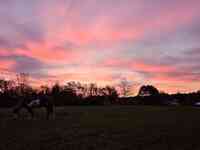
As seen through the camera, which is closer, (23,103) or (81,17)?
(81,17)

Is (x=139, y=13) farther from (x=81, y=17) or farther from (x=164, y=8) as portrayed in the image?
(x=81, y=17)

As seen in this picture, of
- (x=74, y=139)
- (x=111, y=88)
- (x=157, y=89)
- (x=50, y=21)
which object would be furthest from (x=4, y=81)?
(x=74, y=139)

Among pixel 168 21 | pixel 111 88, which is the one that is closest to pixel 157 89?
pixel 111 88

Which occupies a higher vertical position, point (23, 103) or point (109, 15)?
point (109, 15)

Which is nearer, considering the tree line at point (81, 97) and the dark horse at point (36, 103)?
the dark horse at point (36, 103)

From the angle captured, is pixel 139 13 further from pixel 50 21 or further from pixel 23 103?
pixel 23 103

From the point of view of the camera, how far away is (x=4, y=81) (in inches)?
2820

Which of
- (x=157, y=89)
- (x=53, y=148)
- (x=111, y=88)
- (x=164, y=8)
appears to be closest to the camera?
(x=53, y=148)

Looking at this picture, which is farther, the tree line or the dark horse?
the tree line

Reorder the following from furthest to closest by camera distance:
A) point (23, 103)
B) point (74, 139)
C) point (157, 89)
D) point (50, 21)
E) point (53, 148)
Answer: point (157, 89) → point (23, 103) → point (50, 21) → point (74, 139) → point (53, 148)

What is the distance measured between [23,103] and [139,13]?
11925mm

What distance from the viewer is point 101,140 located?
1054cm

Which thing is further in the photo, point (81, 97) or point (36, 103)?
point (81, 97)

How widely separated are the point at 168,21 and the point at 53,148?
1576cm
